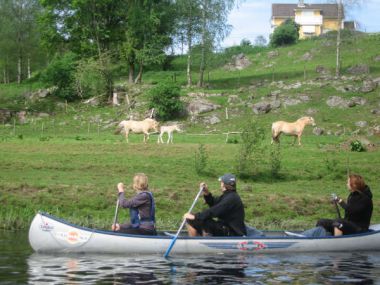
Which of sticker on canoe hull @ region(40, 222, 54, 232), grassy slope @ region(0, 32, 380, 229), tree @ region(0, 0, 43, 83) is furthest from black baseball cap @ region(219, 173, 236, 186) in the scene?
tree @ region(0, 0, 43, 83)

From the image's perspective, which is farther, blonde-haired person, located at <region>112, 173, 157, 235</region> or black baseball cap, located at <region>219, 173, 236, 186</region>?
black baseball cap, located at <region>219, 173, 236, 186</region>

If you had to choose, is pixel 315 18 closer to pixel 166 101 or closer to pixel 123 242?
pixel 166 101

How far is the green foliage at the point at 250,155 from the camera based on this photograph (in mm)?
32719

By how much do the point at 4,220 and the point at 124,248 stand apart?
280 inches

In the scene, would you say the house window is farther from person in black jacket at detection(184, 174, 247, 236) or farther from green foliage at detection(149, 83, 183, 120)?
person in black jacket at detection(184, 174, 247, 236)

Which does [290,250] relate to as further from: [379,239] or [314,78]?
[314,78]

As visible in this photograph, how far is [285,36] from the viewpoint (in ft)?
294

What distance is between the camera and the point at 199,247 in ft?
63.8

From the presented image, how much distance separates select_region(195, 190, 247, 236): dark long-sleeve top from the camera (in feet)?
62.4

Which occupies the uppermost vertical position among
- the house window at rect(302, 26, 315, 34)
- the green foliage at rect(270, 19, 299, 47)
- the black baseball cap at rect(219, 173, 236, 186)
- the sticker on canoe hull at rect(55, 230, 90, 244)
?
the house window at rect(302, 26, 315, 34)

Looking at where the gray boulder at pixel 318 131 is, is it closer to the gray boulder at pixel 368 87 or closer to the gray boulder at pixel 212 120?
the gray boulder at pixel 212 120

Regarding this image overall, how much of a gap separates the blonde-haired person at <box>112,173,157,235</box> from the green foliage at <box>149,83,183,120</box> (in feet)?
125

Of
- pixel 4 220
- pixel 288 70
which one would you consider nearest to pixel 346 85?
pixel 288 70

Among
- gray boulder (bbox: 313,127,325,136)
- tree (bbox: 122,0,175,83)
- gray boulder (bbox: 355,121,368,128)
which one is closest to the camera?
gray boulder (bbox: 313,127,325,136)
